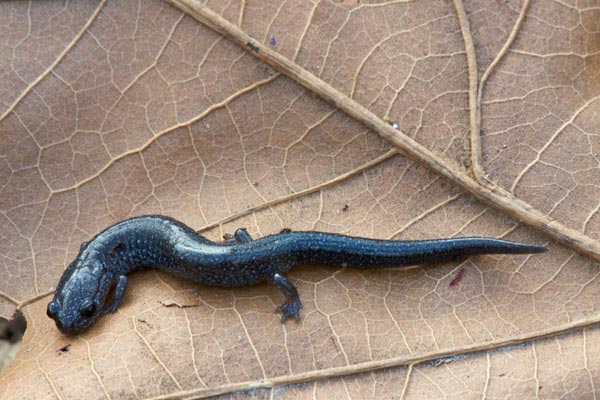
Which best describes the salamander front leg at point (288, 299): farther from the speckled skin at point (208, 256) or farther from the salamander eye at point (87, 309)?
the salamander eye at point (87, 309)

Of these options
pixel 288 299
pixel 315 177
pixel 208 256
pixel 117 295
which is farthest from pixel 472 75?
pixel 117 295

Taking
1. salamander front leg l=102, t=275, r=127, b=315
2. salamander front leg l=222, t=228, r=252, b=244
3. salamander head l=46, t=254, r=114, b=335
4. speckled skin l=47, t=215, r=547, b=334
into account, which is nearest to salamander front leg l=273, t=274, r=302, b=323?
speckled skin l=47, t=215, r=547, b=334

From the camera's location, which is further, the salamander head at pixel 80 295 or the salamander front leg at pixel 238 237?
the salamander front leg at pixel 238 237

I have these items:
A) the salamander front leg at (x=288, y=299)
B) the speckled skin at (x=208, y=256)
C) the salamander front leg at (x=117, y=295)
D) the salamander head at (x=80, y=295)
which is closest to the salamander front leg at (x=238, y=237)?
the speckled skin at (x=208, y=256)

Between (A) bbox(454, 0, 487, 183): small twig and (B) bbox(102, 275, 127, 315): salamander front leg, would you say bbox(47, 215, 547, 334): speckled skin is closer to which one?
(B) bbox(102, 275, 127, 315): salamander front leg

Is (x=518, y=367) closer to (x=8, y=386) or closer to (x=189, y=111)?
(x=189, y=111)

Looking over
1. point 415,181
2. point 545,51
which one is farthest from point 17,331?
point 545,51
